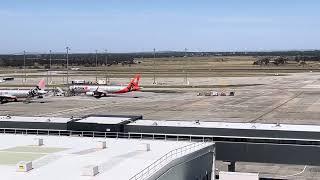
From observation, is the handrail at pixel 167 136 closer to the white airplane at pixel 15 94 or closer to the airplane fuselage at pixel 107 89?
the white airplane at pixel 15 94

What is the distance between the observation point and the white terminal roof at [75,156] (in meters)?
27.7

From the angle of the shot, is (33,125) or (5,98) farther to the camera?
(5,98)

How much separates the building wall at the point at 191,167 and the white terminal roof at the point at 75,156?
63.0 inches

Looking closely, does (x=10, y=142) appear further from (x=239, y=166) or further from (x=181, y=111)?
(x=181, y=111)

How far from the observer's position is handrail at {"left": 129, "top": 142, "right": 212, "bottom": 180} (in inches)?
1051

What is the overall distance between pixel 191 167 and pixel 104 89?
9435cm

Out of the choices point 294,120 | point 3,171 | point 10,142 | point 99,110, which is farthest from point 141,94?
point 3,171

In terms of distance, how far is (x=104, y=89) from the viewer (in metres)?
126

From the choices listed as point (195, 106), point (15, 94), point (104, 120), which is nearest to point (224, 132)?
point (104, 120)

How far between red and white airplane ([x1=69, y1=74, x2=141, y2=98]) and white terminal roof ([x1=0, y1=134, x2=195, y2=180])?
82485mm

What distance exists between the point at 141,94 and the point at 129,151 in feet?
309

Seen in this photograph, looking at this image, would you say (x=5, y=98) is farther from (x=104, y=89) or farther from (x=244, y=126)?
(x=244, y=126)

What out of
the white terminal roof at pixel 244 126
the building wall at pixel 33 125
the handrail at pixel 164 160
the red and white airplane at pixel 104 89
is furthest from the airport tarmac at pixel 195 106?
the handrail at pixel 164 160

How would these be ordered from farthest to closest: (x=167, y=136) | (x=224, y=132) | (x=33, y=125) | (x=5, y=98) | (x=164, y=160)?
(x=5, y=98)
(x=33, y=125)
(x=167, y=136)
(x=224, y=132)
(x=164, y=160)
